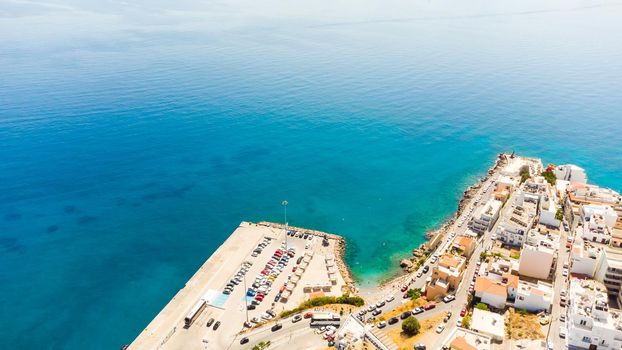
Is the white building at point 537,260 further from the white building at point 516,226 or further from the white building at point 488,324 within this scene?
the white building at point 488,324

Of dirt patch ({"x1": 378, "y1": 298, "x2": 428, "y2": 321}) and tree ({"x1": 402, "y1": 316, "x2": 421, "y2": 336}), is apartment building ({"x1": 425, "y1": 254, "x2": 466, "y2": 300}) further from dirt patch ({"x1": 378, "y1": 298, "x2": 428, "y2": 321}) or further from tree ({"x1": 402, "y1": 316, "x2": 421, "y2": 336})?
tree ({"x1": 402, "y1": 316, "x2": 421, "y2": 336})

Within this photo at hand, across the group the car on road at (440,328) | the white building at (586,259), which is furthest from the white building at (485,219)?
the car on road at (440,328)

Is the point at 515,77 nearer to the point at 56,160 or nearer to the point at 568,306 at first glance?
the point at 568,306

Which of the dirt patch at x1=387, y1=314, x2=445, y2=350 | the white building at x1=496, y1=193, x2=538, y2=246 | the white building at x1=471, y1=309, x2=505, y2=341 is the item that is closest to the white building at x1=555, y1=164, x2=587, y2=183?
the white building at x1=496, y1=193, x2=538, y2=246

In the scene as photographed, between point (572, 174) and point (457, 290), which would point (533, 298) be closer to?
point (457, 290)

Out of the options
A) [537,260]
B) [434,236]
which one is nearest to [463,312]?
[537,260]
